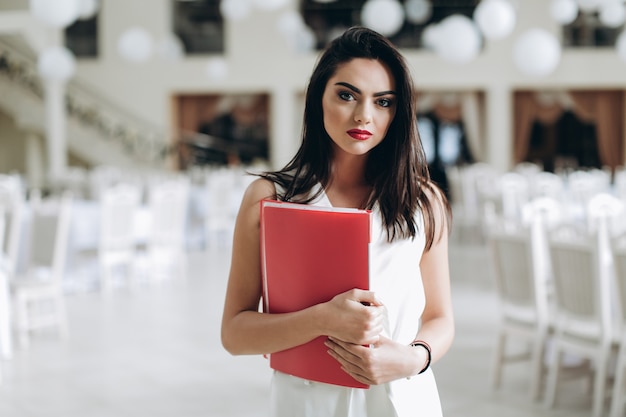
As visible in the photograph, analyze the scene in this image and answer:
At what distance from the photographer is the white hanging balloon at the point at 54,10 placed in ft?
20.5

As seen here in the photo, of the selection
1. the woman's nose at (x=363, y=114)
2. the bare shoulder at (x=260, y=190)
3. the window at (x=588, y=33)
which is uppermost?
the window at (x=588, y=33)

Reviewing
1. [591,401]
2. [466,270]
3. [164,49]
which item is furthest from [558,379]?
[164,49]

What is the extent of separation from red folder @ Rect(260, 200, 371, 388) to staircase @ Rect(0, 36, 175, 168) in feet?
47.7

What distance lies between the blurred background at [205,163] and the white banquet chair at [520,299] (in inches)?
1.4

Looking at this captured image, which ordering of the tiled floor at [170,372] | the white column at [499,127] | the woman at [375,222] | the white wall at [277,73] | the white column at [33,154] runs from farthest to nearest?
the white column at [33,154] → the white column at [499,127] → the white wall at [277,73] → the tiled floor at [170,372] → the woman at [375,222]

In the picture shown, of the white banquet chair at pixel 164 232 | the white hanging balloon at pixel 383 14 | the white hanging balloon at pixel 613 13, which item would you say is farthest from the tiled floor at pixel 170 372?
the white hanging balloon at pixel 613 13

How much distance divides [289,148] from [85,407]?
1212 centimetres

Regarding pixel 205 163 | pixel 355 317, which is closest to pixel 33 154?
pixel 205 163

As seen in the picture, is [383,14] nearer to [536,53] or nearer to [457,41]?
[457,41]

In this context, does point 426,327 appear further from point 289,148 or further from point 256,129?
point 256,129

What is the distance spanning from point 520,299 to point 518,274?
13cm

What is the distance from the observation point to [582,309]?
3693mm

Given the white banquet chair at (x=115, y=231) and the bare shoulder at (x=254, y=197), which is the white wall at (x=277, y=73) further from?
the bare shoulder at (x=254, y=197)

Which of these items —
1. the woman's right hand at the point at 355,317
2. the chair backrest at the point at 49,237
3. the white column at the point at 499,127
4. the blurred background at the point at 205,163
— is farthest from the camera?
the white column at the point at 499,127
